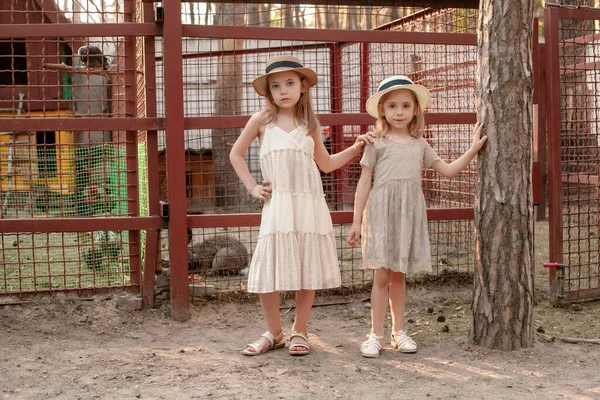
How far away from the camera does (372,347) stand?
4.20 meters

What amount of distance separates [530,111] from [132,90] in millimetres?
2856

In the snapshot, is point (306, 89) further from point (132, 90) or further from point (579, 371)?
point (579, 371)

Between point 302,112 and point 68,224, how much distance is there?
1.89 m

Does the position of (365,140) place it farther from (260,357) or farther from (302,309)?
(260,357)

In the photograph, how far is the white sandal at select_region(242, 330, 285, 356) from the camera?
4234mm

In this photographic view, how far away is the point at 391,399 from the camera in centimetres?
345

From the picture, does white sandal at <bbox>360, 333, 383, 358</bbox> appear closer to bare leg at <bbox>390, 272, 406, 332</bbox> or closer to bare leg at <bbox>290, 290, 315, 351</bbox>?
bare leg at <bbox>390, 272, 406, 332</bbox>

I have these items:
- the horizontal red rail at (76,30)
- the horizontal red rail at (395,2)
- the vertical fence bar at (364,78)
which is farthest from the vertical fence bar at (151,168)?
the vertical fence bar at (364,78)

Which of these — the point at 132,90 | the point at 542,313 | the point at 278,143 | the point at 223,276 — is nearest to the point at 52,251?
the point at 223,276

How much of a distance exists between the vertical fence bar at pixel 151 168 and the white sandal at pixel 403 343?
1876 millimetres

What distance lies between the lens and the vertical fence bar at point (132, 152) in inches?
211

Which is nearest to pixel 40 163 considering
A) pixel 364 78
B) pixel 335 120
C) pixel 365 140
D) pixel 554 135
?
pixel 364 78

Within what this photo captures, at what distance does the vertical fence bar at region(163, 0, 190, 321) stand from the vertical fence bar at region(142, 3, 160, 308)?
184mm

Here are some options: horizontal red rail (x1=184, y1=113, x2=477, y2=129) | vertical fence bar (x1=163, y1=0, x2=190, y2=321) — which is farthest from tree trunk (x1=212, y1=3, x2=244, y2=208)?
vertical fence bar (x1=163, y1=0, x2=190, y2=321)
